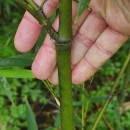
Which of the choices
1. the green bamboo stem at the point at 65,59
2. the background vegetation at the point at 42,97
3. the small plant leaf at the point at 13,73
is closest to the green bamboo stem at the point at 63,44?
the green bamboo stem at the point at 65,59

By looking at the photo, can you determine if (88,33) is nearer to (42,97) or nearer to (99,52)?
(99,52)

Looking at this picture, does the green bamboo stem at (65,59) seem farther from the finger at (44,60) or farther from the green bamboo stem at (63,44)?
the finger at (44,60)

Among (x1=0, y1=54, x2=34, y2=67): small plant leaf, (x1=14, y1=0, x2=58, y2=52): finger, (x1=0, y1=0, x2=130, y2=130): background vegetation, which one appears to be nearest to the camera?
(x1=0, y1=54, x2=34, y2=67): small plant leaf

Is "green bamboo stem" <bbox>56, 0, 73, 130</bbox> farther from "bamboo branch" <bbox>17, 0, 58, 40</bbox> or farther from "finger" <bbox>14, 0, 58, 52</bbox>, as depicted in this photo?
"finger" <bbox>14, 0, 58, 52</bbox>

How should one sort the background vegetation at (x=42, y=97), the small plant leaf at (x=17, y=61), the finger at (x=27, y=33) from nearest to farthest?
the small plant leaf at (x=17, y=61) → the finger at (x=27, y=33) → the background vegetation at (x=42, y=97)

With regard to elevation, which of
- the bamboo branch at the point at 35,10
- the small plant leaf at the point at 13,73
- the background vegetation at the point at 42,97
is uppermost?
the bamboo branch at the point at 35,10

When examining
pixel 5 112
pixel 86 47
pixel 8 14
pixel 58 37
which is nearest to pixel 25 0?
pixel 58 37

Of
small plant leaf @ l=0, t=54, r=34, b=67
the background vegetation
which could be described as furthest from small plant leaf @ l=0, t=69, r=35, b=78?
the background vegetation
